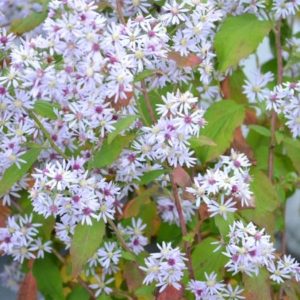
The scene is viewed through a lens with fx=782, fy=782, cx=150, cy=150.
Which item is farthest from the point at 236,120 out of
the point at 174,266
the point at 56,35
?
the point at 56,35

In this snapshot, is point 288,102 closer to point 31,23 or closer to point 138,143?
point 138,143

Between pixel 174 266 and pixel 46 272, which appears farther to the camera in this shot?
pixel 46 272

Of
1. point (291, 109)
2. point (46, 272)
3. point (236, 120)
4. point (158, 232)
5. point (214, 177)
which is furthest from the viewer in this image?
point (158, 232)

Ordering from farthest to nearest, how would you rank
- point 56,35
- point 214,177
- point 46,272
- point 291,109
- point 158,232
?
1. point 158,232
2. point 46,272
3. point 291,109
4. point 214,177
5. point 56,35

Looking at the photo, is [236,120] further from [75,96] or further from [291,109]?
[75,96]

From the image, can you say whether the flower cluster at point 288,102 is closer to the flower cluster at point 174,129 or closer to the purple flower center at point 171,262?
the flower cluster at point 174,129

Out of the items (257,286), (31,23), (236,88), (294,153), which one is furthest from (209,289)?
(31,23)

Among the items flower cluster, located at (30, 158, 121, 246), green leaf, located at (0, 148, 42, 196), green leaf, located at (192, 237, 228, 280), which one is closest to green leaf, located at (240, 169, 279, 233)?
green leaf, located at (192, 237, 228, 280)

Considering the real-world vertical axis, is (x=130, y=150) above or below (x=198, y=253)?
above
